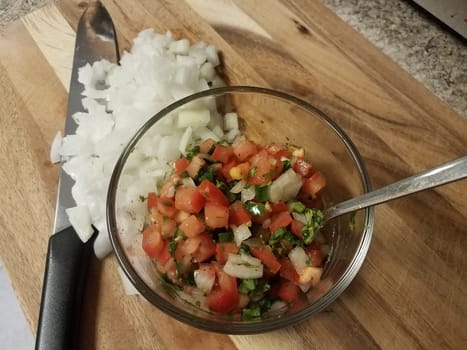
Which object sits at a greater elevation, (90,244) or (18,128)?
(18,128)

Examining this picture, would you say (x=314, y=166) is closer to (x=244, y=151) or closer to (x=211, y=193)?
(x=244, y=151)

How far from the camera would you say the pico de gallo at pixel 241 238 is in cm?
101

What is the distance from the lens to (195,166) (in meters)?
1.12

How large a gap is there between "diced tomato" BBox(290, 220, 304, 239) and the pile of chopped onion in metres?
0.37

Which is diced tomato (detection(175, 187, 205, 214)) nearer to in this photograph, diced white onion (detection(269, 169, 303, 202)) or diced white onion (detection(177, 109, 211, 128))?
diced white onion (detection(269, 169, 303, 202))

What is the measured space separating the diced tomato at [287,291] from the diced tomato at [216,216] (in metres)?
0.18

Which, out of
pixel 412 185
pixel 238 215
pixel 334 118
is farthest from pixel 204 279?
pixel 334 118

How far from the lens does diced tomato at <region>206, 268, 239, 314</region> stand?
99 cm

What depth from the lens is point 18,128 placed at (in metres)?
1.39

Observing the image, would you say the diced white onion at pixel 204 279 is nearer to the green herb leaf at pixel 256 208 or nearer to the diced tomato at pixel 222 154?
the green herb leaf at pixel 256 208

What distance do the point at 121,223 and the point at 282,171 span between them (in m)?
0.39

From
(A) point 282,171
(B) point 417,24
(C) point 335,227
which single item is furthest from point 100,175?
(B) point 417,24

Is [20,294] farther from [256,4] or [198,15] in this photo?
[256,4]

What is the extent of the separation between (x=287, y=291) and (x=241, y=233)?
0.16 meters
